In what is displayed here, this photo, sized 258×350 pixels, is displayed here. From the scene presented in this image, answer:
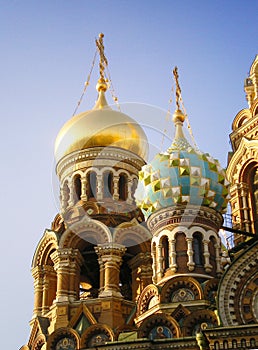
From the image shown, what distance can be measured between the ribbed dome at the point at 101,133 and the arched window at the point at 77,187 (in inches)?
27.6

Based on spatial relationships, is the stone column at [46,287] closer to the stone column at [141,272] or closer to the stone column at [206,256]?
the stone column at [141,272]

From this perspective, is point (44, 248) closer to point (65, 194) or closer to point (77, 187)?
point (65, 194)

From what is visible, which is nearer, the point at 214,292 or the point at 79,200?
the point at 214,292

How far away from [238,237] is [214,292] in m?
2.91

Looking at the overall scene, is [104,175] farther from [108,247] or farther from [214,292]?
[214,292]

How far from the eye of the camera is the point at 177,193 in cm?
1617

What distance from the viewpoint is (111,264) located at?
1780 cm

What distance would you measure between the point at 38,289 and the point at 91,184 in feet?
8.69

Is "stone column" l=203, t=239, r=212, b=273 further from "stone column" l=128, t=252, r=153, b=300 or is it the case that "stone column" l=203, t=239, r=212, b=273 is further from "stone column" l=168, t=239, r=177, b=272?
"stone column" l=128, t=252, r=153, b=300

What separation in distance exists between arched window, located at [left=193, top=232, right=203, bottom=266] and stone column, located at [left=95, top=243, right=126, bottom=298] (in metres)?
2.23

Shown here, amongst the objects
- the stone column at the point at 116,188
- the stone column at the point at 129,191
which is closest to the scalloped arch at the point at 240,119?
the stone column at the point at 129,191

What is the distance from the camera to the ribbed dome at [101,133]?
19.7 metres

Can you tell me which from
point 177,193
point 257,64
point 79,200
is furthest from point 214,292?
point 257,64

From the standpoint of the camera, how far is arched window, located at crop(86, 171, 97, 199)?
19.2m
